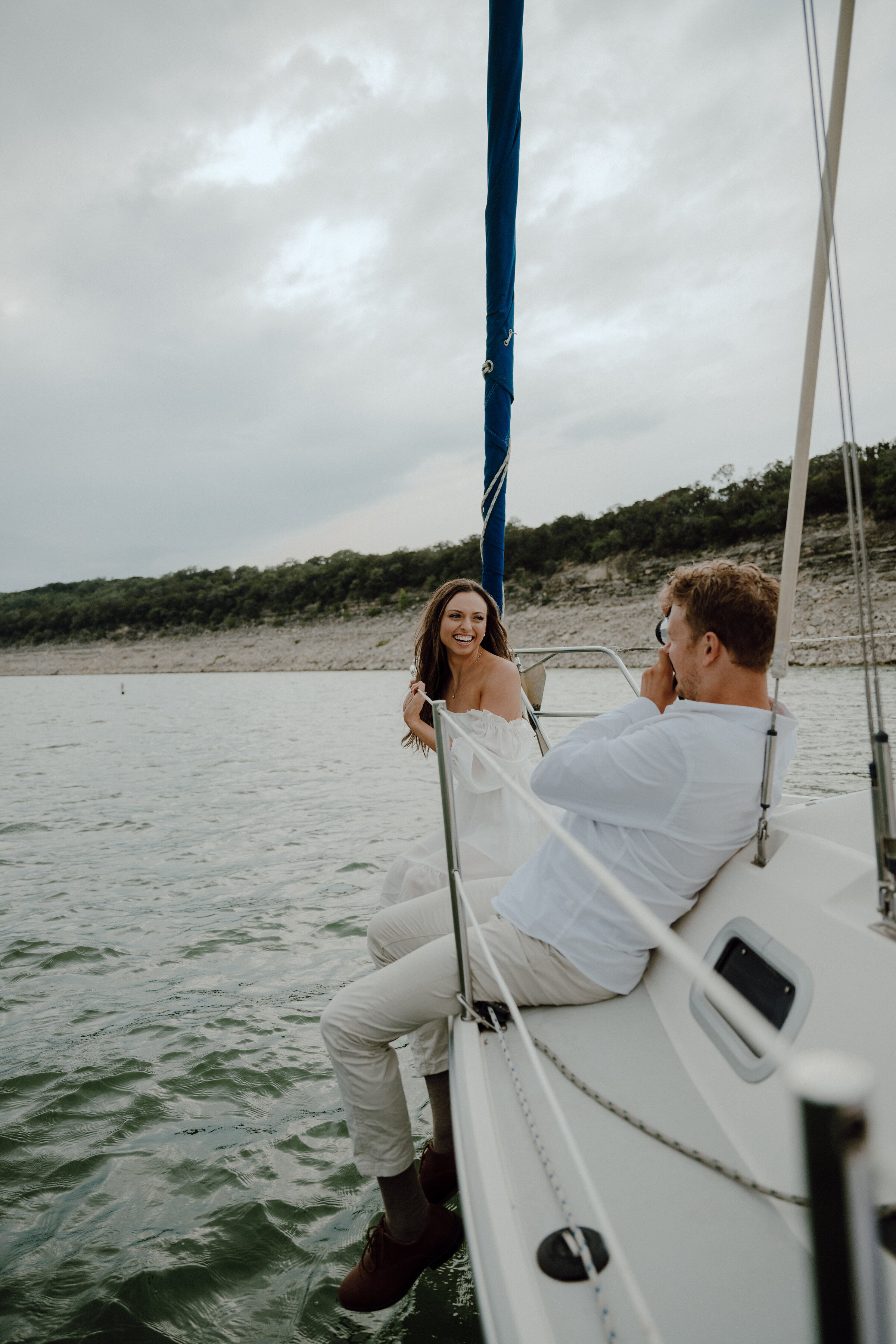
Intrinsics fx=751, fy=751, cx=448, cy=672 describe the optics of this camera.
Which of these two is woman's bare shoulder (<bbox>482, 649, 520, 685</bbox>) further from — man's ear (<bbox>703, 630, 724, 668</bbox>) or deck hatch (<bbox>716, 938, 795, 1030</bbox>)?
deck hatch (<bbox>716, 938, 795, 1030</bbox>)

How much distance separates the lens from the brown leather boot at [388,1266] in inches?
72.7

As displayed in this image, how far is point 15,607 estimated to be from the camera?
2921 inches

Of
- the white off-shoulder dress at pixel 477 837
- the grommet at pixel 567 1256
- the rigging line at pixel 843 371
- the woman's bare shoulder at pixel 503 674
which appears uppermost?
the rigging line at pixel 843 371

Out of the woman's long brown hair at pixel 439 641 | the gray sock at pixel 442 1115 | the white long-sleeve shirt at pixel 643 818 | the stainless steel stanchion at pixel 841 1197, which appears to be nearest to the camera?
the stainless steel stanchion at pixel 841 1197

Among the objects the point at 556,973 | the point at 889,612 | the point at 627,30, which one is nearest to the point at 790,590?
the point at 556,973

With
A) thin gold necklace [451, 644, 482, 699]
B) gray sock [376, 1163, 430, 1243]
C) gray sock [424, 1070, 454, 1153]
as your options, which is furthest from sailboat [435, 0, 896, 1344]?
thin gold necklace [451, 644, 482, 699]

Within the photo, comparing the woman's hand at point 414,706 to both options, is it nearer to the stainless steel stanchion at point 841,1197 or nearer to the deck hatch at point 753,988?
the deck hatch at point 753,988

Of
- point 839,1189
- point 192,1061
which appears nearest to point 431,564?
point 192,1061

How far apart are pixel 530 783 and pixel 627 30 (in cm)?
285

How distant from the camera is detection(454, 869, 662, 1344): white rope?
2.36 feet

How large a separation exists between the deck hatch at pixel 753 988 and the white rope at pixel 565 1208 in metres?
0.38

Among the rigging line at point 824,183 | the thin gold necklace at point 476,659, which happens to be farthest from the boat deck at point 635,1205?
the thin gold necklace at point 476,659

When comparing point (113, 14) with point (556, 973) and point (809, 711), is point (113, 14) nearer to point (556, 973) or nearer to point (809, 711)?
point (556, 973)

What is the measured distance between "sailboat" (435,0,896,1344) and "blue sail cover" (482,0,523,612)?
1901 mm
